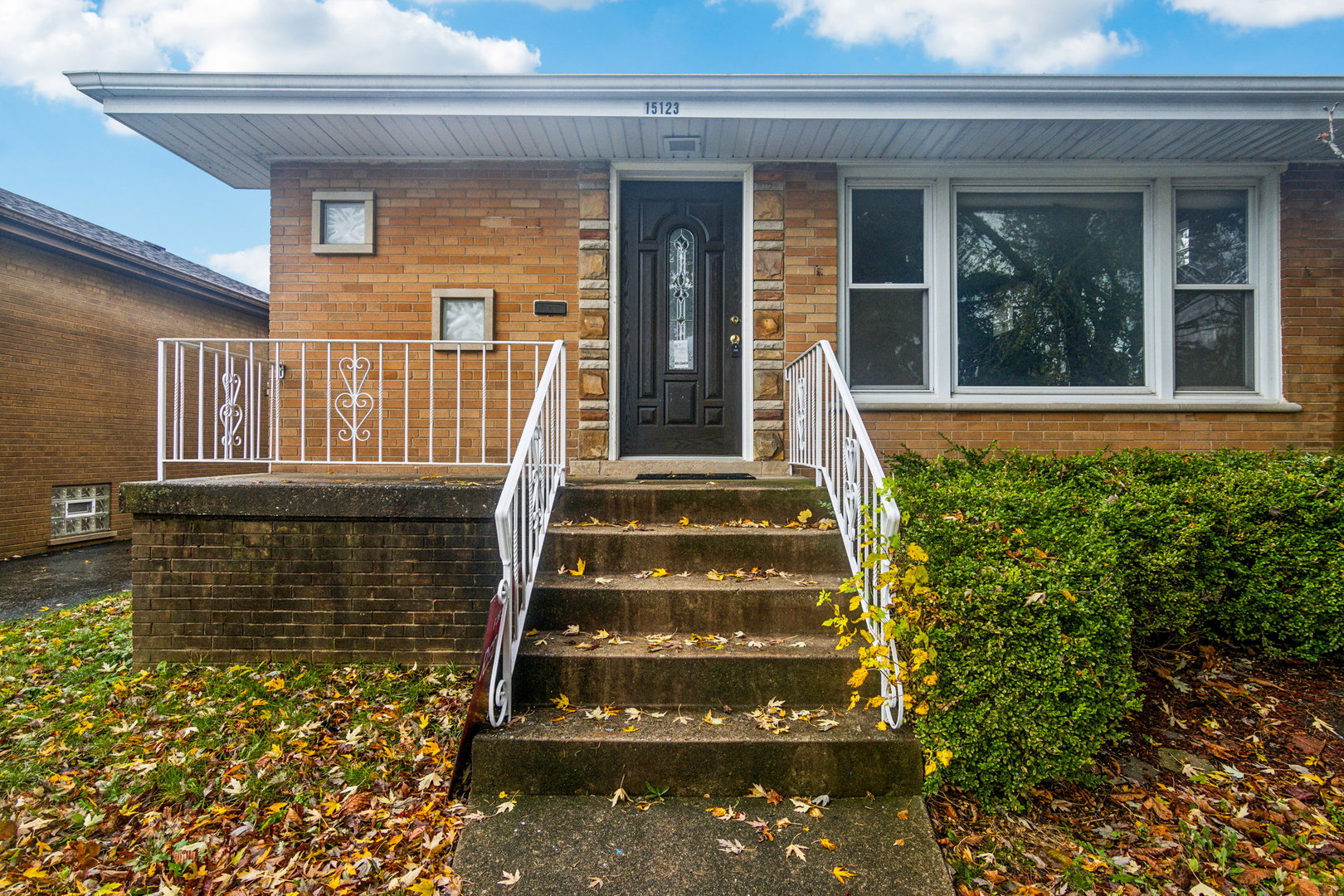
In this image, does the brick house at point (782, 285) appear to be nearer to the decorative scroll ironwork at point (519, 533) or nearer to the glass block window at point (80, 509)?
the decorative scroll ironwork at point (519, 533)

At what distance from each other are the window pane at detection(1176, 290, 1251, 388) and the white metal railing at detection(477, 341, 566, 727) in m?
4.60

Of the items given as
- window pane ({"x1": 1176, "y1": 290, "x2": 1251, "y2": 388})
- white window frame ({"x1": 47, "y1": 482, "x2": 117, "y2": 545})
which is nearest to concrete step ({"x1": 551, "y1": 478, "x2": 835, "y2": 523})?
window pane ({"x1": 1176, "y1": 290, "x2": 1251, "y2": 388})

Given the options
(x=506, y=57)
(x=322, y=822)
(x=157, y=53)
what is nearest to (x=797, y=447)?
(x=322, y=822)

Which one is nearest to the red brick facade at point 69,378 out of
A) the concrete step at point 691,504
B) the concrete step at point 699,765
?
the concrete step at point 691,504

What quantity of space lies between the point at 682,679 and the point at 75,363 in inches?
401

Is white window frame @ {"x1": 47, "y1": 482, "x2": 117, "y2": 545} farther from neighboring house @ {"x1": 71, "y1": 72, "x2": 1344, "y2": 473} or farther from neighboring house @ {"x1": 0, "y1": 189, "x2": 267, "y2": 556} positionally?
neighboring house @ {"x1": 71, "y1": 72, "x2": 1344, "y2": 473}

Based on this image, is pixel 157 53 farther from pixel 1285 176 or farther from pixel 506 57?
pixel 1285 176

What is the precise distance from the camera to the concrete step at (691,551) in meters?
3.37

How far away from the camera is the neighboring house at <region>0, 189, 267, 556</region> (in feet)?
26.9

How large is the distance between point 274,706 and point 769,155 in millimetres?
4495

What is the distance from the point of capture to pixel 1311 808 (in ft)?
7.77

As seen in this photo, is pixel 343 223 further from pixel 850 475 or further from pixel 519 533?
pixel 850 475

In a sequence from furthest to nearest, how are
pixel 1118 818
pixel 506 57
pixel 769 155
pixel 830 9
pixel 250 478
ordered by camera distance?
pixel 506 57, pixel 830 9, pixel 769 155, pixel 250 478, pixel 1118 818

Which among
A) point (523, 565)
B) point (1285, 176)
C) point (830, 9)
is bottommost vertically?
point (523, 565)
